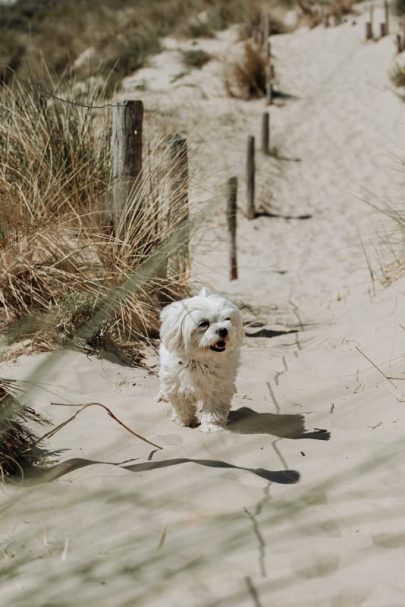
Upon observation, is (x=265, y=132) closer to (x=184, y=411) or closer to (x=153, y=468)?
(x=184, y=411)

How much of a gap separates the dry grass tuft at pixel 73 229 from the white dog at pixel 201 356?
1008 mm

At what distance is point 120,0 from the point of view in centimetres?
3011

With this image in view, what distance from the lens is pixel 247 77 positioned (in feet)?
55.6

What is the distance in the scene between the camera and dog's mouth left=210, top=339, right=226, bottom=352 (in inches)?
157

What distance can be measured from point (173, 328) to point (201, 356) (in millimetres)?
203

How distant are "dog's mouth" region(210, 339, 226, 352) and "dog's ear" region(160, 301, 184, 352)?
18 centimetres

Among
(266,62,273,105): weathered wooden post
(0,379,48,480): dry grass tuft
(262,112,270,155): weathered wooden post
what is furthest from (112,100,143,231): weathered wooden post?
(266,62,273,105): weathered wooden post

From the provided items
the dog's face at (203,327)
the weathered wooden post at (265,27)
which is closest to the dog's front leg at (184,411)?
the dog's face at (203,327)

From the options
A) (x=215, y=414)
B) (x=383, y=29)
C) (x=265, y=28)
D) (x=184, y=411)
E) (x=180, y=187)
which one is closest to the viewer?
(x=215, y=414)

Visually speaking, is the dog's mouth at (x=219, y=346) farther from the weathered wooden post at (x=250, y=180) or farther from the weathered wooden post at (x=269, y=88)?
the weathered wooden post at (x=269, y=88)

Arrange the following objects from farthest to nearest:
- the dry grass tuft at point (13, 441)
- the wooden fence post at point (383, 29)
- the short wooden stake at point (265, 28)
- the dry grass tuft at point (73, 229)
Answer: the short wooden stake at point (265, 28) → the wooden fence post at point (383, 29) → the dry grass tuft at point (73, 229) → the dry grass tuft at point (13, 441)

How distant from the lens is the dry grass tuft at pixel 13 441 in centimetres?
337

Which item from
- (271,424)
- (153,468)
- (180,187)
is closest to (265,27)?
(180,187)

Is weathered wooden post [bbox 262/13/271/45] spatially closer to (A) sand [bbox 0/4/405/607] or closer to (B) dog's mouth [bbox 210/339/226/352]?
(A) sand [bbox 0/4/405/607]
